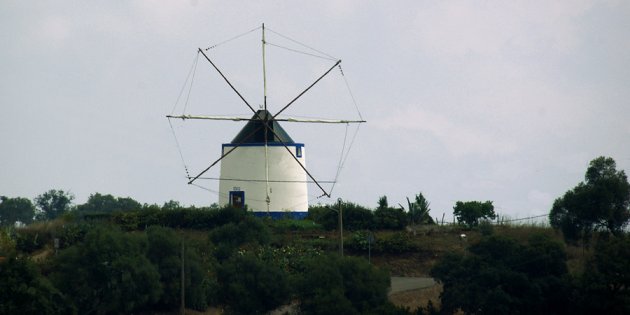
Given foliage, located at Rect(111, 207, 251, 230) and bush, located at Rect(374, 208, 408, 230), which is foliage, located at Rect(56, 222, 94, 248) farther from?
bush, located at Rect(374, 208, 408, 230)

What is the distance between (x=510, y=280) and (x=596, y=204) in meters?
9.67

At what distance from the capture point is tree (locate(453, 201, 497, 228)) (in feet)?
215

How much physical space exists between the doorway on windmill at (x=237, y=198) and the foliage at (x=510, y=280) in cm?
2085

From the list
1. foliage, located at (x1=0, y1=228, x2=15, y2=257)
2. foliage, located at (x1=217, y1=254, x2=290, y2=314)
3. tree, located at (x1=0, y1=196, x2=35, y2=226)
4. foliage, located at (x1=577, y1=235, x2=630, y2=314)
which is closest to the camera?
foliage, located at (x1=577, y1=235, x2=630, y2=314)

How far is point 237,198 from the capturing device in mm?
65750

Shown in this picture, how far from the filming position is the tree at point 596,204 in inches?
2073

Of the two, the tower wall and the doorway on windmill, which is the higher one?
the tower wall

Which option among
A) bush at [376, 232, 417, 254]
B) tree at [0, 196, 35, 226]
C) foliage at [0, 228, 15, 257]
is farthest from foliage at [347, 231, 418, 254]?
tree at [0, 196, 35, 226]

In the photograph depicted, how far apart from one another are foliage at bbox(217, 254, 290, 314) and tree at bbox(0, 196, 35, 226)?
3260 inches

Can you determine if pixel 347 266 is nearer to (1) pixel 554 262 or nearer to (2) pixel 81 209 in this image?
(1) pixel 554 262

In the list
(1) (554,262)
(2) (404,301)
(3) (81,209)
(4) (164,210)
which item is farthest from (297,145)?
(3) (81,209)

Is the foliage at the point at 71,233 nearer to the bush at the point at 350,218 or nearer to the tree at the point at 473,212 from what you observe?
the bush at the point at 350,218

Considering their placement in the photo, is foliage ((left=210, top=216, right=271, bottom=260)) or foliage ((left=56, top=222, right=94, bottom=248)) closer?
foliage ((left=210, top=216, right=271, bottom=260))

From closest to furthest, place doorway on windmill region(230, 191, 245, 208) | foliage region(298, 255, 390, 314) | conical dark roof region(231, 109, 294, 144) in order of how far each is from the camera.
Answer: foliage region(298, 255, 390, 314)
doorway on windmill region(230, 191, 245, 208)
conical dark roof region(231, 109, 294, 144)
